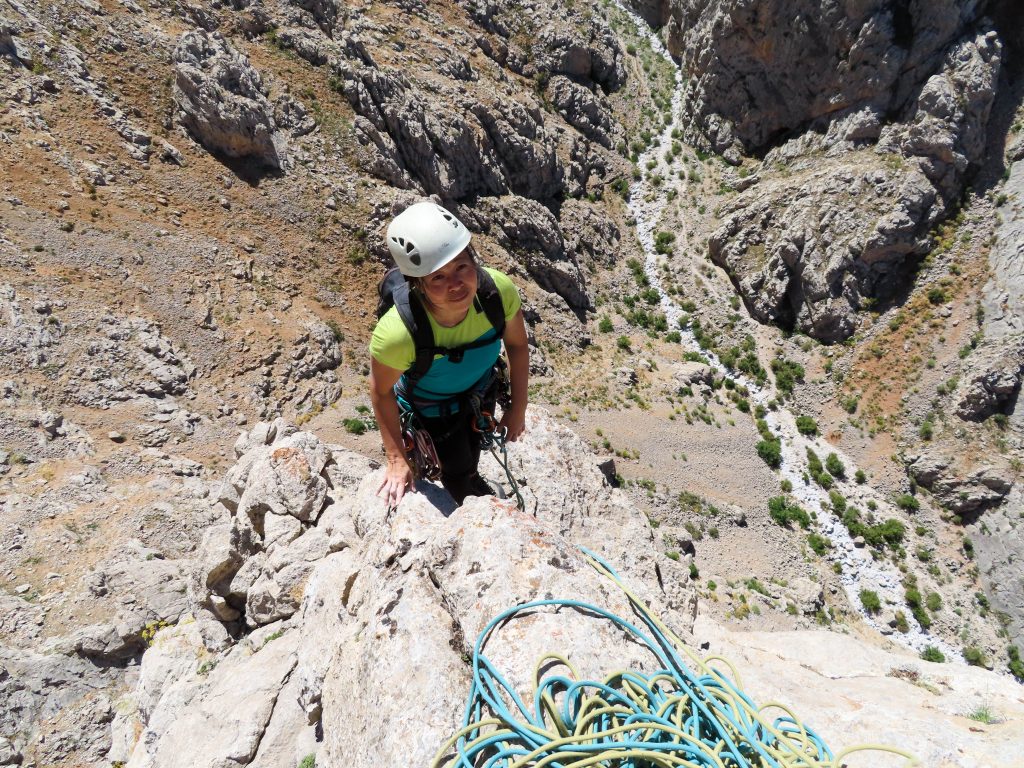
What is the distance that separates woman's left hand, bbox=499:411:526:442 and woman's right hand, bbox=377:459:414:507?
124 cm

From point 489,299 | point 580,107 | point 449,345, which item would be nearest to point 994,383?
point 580,107

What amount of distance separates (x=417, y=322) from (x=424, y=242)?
2.08 feet

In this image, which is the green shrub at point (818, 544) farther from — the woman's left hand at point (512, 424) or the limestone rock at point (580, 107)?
the limestone rock at point (580, 107)

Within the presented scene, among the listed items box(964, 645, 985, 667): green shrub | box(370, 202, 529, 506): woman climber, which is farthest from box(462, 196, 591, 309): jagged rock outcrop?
box(370, 202, 529, 506): woman climber

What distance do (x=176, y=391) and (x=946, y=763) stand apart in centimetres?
2231

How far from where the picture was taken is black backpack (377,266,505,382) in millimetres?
4102

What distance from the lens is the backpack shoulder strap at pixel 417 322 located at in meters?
4.08

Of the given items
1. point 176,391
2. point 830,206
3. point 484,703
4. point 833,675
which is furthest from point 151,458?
point 830,206

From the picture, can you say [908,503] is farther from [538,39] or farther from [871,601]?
[538,39]

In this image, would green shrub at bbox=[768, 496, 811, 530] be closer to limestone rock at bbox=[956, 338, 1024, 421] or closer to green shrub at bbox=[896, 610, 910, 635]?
green shrub at bbox=[896, 610, 910, 635]

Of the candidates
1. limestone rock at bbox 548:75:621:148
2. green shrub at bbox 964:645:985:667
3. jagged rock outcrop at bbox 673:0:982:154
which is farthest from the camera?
limestone rock at bbox 548:75:621:148

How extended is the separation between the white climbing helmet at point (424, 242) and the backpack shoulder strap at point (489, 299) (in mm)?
483

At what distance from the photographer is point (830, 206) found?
33.4 m

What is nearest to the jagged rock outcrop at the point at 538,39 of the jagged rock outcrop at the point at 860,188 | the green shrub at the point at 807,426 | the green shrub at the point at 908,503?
the jagged rock outcrop at the point at 860,188
